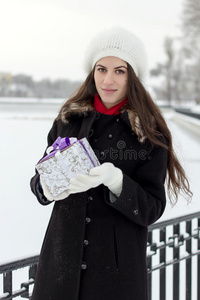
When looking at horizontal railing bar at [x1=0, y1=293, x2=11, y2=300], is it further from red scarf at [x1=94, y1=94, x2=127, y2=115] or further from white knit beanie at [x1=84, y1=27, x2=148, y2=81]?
white knit beanie at [x1=84, y1=27, x2=148, y2=81]

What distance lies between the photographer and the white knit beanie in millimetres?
2031

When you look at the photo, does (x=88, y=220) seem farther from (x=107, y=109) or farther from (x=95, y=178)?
(x=107, y=109)

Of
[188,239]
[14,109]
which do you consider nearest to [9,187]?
[188,239]

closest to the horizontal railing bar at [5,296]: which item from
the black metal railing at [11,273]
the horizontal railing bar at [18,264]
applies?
the black metal railing at [11,273]

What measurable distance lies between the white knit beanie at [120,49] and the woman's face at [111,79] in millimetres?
30

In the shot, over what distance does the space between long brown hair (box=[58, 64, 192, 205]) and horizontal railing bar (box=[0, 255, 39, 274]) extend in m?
0.71

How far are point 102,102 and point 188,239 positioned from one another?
1.45 metres

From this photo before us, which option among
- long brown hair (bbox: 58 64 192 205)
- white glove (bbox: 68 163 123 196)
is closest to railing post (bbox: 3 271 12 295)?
white glove (bbox: 68 163 123 196)

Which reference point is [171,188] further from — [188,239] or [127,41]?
[188,239]

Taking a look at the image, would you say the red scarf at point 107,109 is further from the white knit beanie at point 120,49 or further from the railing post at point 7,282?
the railing post at point 7,282

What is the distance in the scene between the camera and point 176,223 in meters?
2.94

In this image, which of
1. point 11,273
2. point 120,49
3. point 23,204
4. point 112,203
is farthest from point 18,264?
point 23,204

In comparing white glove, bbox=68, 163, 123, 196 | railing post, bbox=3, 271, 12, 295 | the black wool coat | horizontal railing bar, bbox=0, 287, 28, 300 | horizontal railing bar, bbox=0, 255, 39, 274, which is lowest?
horizontal railing bar, bbox=0, 287, 28, 300

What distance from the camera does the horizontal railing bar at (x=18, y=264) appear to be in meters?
1.99
